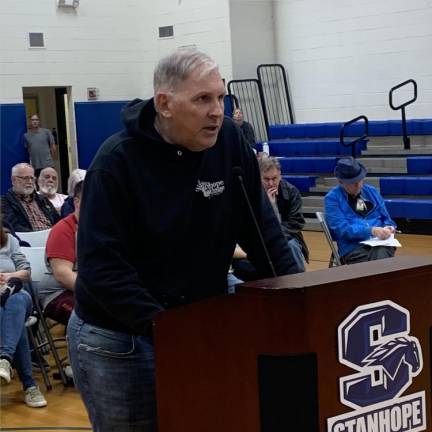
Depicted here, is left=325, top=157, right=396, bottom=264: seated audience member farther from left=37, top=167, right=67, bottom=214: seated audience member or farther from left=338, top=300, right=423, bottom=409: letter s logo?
left=338, top=300, right=423, bottom=409: letter s logo

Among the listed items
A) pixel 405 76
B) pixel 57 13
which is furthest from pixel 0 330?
pixel 57 13

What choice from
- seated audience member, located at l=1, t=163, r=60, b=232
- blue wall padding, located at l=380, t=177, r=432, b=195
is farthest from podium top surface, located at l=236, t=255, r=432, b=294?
blue wall padding, located at l=380, t=177, r=432, b=195

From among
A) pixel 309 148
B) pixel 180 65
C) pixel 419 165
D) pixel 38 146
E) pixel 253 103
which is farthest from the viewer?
pixel 253 103

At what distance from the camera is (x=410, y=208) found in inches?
385

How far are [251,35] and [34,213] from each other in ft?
27.7

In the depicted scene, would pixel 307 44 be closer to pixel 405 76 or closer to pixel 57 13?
pixel 405 76

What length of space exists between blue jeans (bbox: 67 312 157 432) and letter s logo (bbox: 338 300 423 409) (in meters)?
0.43

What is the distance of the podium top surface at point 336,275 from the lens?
58.9 inches

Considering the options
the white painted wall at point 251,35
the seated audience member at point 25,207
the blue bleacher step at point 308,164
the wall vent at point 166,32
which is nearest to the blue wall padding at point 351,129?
the blue bleacher step at point 308,164

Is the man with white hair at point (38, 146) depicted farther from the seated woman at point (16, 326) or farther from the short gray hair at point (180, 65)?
the short gray hair at point (180, 65)

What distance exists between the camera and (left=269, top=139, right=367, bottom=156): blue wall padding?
1170 cm

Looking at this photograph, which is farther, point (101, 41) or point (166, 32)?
Answer: point (166, 32)

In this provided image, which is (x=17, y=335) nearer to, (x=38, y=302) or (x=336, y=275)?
(x=38, y=302)

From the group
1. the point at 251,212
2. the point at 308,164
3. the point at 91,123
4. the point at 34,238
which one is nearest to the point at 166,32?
the point at 91,123
